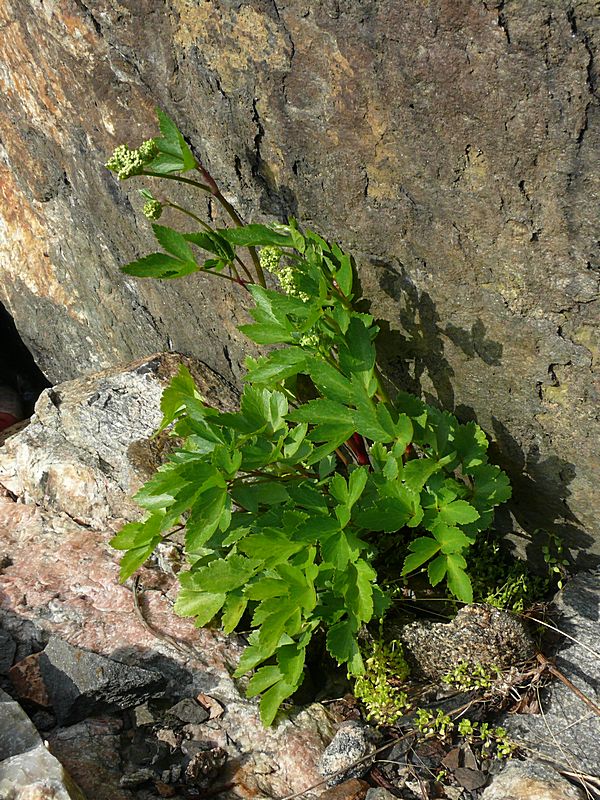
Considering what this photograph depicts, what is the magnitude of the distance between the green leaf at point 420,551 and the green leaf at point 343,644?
28cm

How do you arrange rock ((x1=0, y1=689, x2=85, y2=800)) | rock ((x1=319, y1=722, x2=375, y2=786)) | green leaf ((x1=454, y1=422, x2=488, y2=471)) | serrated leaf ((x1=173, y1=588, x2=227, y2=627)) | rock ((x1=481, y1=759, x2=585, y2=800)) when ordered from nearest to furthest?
rock ((x1=0, y1=689, x2=85, y2=800)) < rock ((x1=481, y1=759, x2=585, y2=800)) < rock ((x1=319, y1=722, x2=375, y2=786)) < green leaf ((x1=454, y1=422, x2=488, y2=471)) < serrated leaf ((x1=173, y1=588, x2=227, y2=627))

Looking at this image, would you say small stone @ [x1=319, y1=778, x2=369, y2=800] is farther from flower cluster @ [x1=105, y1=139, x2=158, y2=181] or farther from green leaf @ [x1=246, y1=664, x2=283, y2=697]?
flower cluster @ [x1=105, y1=139, x2=158, y2=181]

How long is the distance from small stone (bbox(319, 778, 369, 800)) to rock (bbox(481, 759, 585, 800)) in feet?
1.23

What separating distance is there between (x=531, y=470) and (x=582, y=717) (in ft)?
2.81

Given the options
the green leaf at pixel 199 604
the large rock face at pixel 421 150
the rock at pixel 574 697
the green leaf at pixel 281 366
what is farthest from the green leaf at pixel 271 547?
the rock at pixel 574 697

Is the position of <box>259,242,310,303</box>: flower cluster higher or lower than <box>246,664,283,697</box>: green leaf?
higher

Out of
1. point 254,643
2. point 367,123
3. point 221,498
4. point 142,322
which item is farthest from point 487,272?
point 142,322

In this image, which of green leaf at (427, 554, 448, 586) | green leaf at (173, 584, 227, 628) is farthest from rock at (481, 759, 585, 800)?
green leaf at (173, 584, 227, 628)

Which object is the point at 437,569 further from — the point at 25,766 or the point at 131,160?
the point at 131,160

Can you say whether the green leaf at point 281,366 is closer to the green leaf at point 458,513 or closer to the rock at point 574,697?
the green leaf at point 458,513

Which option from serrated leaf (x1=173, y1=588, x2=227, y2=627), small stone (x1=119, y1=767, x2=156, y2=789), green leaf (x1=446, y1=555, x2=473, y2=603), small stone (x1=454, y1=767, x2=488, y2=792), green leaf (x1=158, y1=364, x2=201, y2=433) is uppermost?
green leaf (x1=158, y1=364, x2=201, y2=433)

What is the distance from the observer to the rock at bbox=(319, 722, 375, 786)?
271cm

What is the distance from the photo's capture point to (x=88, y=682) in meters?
2.84

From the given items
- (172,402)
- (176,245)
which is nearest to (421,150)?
(176,245)
